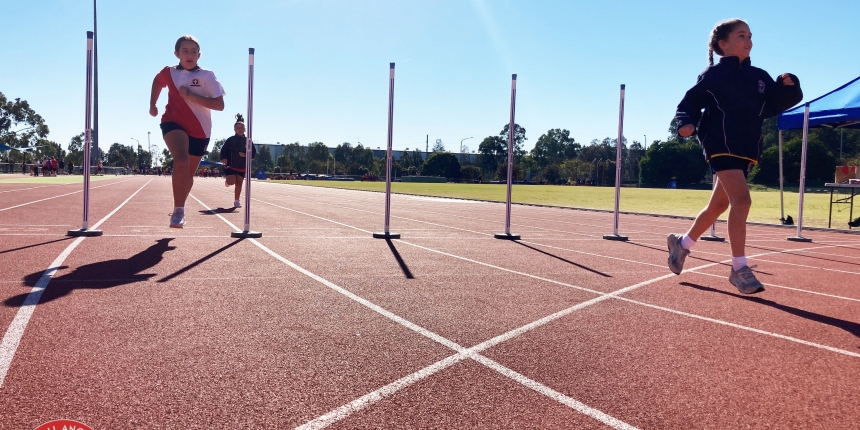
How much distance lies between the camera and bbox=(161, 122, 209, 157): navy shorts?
7.82 metres

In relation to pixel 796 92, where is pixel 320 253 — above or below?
below

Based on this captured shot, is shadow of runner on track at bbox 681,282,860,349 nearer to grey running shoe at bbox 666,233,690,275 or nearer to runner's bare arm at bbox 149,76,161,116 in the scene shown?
grey running shoe at bbox 666,233,690,275

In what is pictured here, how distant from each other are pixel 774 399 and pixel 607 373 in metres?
0.74

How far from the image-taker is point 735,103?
5.16 metres

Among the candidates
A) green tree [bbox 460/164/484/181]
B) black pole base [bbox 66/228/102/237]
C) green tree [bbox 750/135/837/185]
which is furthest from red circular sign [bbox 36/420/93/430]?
green tree [bbox 460/164/484/181]

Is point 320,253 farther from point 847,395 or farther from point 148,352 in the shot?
point 847,395

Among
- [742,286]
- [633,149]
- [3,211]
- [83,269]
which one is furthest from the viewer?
[633,149]

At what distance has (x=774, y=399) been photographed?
2.72 m

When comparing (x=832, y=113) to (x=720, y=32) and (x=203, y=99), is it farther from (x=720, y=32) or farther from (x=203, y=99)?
(x=203, y=99)

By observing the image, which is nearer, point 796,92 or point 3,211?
point 796,92

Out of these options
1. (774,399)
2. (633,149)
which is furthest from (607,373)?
(633,149)

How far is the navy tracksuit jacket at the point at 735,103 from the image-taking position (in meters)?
5.16

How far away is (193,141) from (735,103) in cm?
660

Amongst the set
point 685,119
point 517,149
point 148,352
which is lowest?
point 148,352
